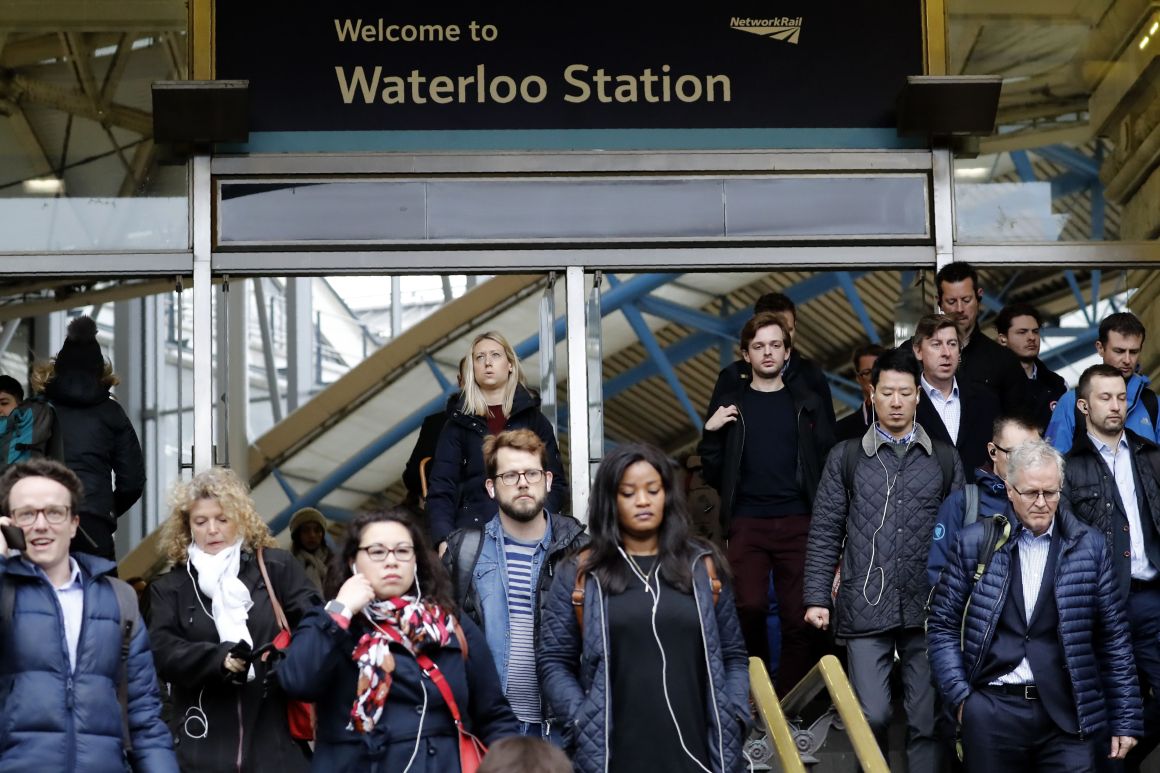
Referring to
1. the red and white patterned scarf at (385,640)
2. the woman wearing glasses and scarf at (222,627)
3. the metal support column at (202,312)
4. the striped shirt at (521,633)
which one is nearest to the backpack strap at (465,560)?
the striped shirt at (521,633)

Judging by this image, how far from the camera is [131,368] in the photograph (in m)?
26.9

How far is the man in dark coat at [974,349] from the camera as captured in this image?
966 centimetres

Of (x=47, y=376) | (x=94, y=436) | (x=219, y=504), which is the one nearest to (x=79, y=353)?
(x=47, y=376)

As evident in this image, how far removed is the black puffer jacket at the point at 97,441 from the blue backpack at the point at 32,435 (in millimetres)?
43

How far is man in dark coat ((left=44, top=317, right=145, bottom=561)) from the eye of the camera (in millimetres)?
9273

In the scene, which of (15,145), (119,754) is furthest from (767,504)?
(15,145)

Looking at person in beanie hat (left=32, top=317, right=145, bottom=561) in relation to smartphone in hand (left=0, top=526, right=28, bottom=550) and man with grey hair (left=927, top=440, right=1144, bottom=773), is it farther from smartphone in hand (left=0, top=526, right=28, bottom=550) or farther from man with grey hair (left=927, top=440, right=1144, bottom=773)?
man with grey hair (left=927, top=440, right=1144, bottom=773)

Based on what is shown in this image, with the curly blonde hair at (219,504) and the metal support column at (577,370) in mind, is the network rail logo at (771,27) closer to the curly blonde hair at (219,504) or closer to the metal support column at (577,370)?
the metal support column at (577,370)

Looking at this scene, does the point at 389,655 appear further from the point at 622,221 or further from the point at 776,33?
the point at 776,33

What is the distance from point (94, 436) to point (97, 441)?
0.09 ft

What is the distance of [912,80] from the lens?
10602 mm

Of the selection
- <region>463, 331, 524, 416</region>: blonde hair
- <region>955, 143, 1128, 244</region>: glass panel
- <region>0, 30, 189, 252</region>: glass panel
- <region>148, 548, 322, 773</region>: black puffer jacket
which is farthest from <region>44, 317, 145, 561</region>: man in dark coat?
<region>955, 143, 1128, 244</region>: glass panel

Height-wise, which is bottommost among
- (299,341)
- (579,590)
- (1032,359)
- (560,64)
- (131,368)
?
(579,590)

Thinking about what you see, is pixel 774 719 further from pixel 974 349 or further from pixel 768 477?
pixel 974 349
